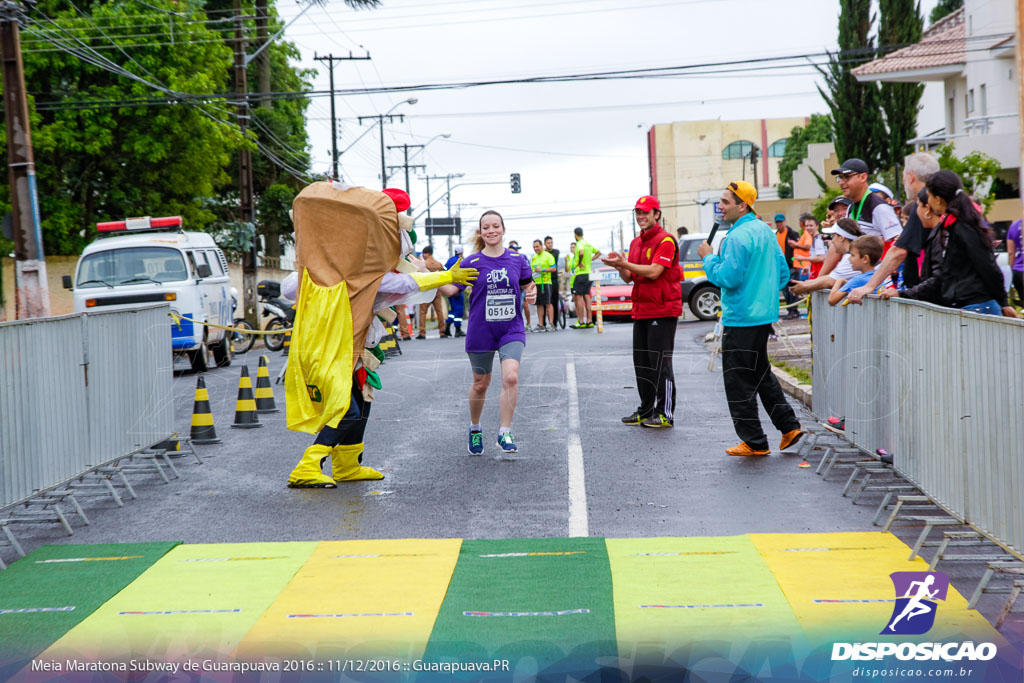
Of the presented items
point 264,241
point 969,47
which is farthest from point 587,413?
point 264,241

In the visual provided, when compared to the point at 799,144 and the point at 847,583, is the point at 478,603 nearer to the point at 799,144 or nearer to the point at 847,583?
the point at 847,583

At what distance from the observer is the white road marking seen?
23.2ft

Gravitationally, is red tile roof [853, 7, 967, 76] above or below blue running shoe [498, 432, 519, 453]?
above

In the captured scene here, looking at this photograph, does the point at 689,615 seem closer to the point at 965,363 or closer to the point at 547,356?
the point at 965,363

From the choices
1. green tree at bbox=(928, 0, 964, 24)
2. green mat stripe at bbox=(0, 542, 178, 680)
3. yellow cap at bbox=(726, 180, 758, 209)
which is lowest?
green mat stripe at bbox=(0, 542, 178, 680)

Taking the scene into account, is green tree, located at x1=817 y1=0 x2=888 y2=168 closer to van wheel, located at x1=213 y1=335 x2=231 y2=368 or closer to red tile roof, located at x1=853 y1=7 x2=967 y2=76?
red tile roof, located at x1=853 y1=7 x2=967 y2=76

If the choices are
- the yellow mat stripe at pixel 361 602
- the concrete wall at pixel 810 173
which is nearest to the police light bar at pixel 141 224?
the yellow mat stripe at pixel 361 602

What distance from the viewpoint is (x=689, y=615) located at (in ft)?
17.0

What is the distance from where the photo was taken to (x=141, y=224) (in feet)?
70.3

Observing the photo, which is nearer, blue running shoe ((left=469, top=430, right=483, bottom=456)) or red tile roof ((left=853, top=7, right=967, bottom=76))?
blue running shoe ((left=469, top=430, right=483, bottom=456))

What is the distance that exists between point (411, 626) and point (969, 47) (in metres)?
36.3

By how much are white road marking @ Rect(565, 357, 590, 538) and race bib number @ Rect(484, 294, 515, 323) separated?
1307 mm

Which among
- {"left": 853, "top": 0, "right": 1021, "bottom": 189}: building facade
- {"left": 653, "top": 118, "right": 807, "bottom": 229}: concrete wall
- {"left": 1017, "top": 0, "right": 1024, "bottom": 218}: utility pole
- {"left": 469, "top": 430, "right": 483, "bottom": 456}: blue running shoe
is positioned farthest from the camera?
{"left": 653, "top": 118, "right": 807, "bottom": 229}: concrete wall

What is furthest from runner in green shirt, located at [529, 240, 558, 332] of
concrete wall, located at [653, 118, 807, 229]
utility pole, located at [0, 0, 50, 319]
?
concrete wall, located at [653, 118, 807, 229]
